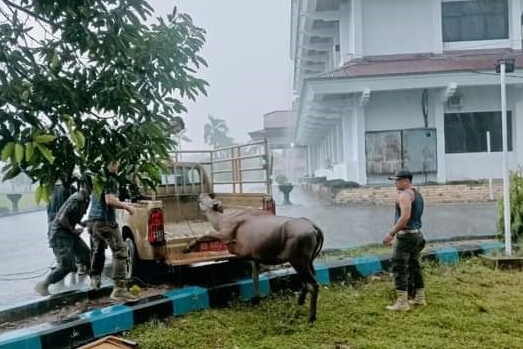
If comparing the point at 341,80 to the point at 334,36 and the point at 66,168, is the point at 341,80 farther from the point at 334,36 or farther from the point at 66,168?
the point at 66,168

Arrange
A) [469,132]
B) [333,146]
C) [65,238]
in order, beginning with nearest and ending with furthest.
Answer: [65,238] < [469,132] < [333,146]

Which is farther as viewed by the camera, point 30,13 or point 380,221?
point 380,221

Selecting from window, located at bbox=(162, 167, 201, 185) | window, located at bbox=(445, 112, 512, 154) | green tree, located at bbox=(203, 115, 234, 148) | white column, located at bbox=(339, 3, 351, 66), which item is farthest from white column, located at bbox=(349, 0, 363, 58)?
green tree, located at bbox=(203, 115, 234, 148)

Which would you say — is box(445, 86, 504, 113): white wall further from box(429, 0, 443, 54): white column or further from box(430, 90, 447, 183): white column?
box(429, 0, 443, 54): white column

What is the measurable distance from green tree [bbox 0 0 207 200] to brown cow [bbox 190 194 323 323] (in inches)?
80.8

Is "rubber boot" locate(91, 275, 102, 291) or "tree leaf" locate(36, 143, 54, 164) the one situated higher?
"tree leaf" locate(36, 143, 54, 164)

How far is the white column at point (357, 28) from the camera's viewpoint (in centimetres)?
1770

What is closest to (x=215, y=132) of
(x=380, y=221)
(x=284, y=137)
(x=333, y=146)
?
(x=284, y=137)

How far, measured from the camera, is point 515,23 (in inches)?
716

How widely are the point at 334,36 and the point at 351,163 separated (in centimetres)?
754

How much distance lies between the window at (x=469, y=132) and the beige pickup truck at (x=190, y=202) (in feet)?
37.2

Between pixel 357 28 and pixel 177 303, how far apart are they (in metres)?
15.0

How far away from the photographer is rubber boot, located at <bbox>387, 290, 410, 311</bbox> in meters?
4.82

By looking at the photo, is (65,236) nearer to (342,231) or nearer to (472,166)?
(342,231)
